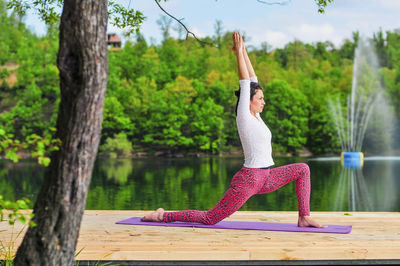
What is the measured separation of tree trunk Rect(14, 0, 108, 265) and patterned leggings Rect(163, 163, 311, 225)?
1647 millimetres

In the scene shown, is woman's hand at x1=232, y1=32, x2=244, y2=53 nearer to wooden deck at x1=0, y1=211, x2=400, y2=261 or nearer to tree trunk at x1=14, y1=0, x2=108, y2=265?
wooden deck at x1=0, y1=211, x2=400, y2=261

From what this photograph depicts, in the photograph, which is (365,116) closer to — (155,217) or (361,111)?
(361,111)

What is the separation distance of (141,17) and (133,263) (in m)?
2.04

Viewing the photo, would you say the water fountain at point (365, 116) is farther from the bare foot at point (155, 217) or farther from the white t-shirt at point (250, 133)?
the white t-shirt at point (250, 133)

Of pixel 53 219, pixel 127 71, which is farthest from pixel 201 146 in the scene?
pixel 53 219

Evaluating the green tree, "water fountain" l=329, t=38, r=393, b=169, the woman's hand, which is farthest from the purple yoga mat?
"water fountain" l=329, t=38, r=393, b=169

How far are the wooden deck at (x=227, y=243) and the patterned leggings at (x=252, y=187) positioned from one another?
153mm

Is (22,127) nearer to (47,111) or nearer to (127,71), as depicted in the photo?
(47,111)

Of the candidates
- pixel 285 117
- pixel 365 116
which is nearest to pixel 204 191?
pixel 285 117

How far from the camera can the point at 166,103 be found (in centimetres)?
3619

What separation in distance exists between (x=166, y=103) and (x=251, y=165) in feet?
107

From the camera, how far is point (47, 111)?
35344 millimetres

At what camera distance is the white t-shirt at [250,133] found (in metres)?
3.78

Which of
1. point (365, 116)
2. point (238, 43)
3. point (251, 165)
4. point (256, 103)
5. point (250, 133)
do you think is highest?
point (238, 43)
